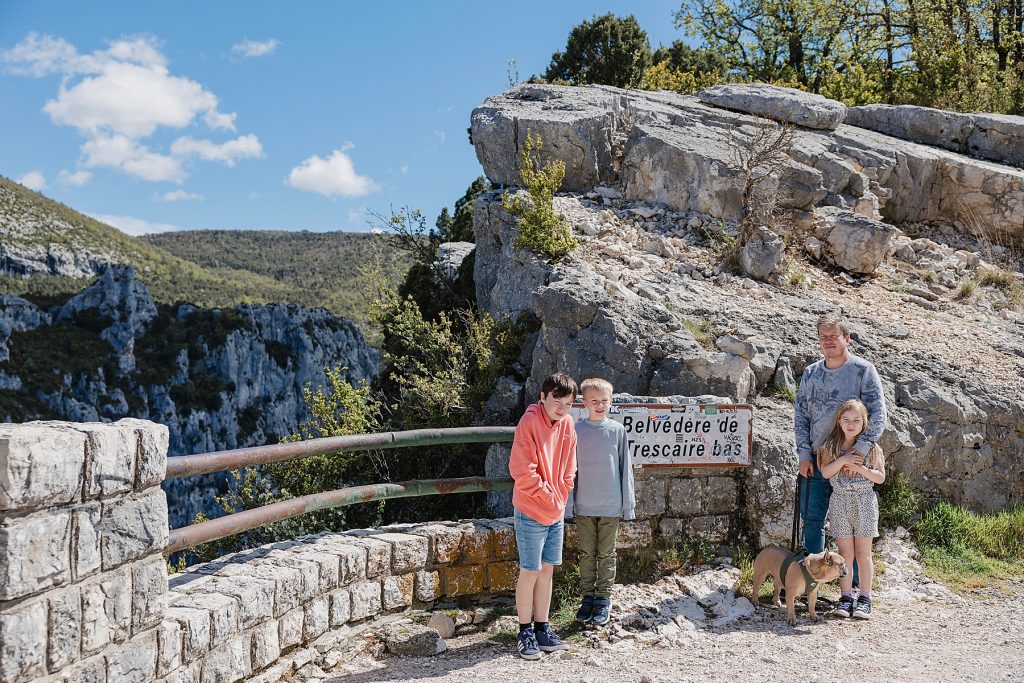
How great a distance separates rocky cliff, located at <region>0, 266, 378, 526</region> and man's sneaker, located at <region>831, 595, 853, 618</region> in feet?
152

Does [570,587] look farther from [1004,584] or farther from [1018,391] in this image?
[1018,391]

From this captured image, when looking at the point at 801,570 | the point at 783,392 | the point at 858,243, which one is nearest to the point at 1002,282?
the point at 858,243

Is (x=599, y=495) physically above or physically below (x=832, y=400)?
below

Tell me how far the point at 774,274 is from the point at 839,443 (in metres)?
4.78

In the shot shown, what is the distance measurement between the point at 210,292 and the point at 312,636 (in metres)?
86.1

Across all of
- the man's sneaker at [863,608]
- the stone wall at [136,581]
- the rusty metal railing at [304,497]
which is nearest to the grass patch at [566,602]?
the rusty metal railing at [304,497]

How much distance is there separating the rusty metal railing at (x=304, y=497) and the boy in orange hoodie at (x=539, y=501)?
972mm

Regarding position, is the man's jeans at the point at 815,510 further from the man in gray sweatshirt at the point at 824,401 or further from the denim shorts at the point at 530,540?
the denim shorts at the point at 530,540

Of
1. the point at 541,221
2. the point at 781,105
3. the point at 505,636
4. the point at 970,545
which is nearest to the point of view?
the point at 505,636

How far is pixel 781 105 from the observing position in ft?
45.2

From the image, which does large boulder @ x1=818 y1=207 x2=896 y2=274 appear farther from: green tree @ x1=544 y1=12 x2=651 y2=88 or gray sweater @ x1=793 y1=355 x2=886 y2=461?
green tree @ x1=544 y1=12 x2=651 y2=88

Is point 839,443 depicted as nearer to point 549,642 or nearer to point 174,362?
point 549,642

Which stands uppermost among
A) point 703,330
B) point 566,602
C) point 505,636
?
point 703,330

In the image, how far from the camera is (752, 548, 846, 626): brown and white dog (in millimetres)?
5281
